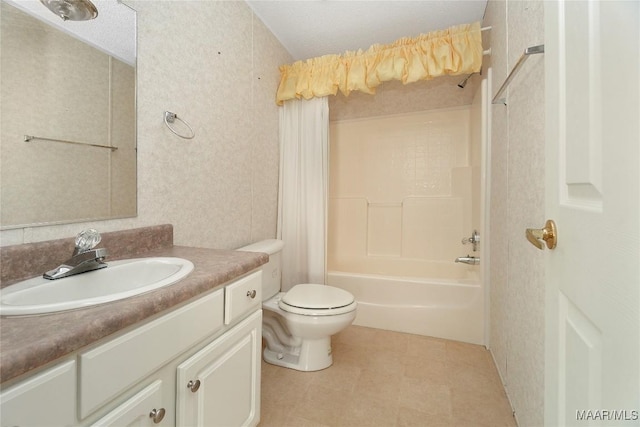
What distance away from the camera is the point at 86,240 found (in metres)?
0.81

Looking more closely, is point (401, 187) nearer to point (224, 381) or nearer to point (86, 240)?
point (224, 381)

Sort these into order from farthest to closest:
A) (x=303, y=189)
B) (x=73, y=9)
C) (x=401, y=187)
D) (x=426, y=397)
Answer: (x=401, y=187) → (x=303, y=189) → (x=426, y=397) → (x=73, y=9)

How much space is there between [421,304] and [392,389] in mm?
713

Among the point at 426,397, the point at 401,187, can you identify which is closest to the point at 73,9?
the point at 426,397

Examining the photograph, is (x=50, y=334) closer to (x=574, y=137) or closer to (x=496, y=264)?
(x=574, y=137)

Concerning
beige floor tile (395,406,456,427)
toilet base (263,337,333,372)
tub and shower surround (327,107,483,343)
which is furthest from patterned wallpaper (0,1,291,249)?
beige floor tile (395,406,456,427)

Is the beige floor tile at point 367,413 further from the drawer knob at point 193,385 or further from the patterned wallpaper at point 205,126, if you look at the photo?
the patterned wallpaper at point 205,126

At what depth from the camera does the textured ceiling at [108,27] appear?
876 millimetres

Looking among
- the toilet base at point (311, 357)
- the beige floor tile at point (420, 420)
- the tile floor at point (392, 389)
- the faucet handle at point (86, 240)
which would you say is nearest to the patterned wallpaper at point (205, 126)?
the faucet handle at point (86, 240)

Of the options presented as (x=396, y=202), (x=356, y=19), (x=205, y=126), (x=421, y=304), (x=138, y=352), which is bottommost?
(x=421, y=304)

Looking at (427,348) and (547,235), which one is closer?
(547,235)

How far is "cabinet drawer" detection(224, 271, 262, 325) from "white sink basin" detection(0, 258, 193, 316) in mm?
162

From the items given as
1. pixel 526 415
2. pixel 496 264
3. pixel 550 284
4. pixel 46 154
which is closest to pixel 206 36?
pixel 46 154

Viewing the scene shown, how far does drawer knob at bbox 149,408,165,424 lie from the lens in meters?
0.64
